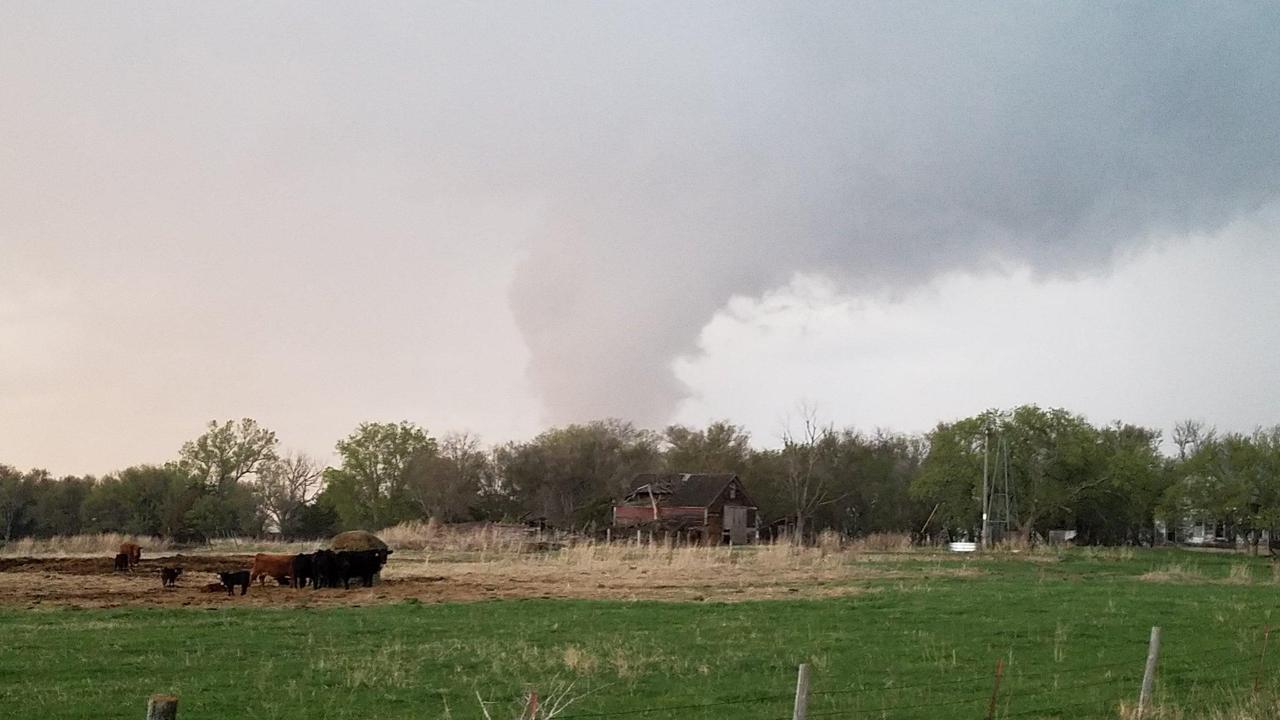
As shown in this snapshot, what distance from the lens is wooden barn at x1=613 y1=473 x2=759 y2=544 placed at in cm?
8000

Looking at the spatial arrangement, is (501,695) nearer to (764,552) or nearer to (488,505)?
(764,552)

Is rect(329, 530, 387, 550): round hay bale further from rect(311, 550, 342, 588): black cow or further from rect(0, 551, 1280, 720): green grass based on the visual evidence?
rect(0, 551, 1280, 720): green grass

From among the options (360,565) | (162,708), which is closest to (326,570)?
(360,565)

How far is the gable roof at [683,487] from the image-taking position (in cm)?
8178

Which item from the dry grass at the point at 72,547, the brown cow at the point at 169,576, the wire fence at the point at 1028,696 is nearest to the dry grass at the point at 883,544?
the brown cow at the point at 169,576

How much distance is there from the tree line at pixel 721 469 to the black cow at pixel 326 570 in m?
38.1

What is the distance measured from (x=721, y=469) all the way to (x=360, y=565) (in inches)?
2868

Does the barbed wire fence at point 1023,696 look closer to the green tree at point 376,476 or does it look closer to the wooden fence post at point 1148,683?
the wooden fence post at point 1148,683

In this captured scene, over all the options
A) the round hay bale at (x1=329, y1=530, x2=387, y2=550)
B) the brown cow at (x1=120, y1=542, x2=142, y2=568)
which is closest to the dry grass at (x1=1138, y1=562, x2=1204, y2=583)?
the round hay bale at (x1=329, y1=530, x2=387, y2=550)

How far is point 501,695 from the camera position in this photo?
43.6 feet

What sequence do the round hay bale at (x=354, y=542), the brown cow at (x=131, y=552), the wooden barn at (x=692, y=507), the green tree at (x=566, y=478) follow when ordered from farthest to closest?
the green tree at (x=566, y=478) < the wooden barn at (x=692, y=507) < the round hay bale at (x=354, y=542) < the brown cow at (x=131, y=552)

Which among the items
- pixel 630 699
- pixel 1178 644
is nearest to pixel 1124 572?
pixel 1178 644

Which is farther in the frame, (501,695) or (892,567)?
(892,567)

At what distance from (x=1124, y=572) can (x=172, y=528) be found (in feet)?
202
